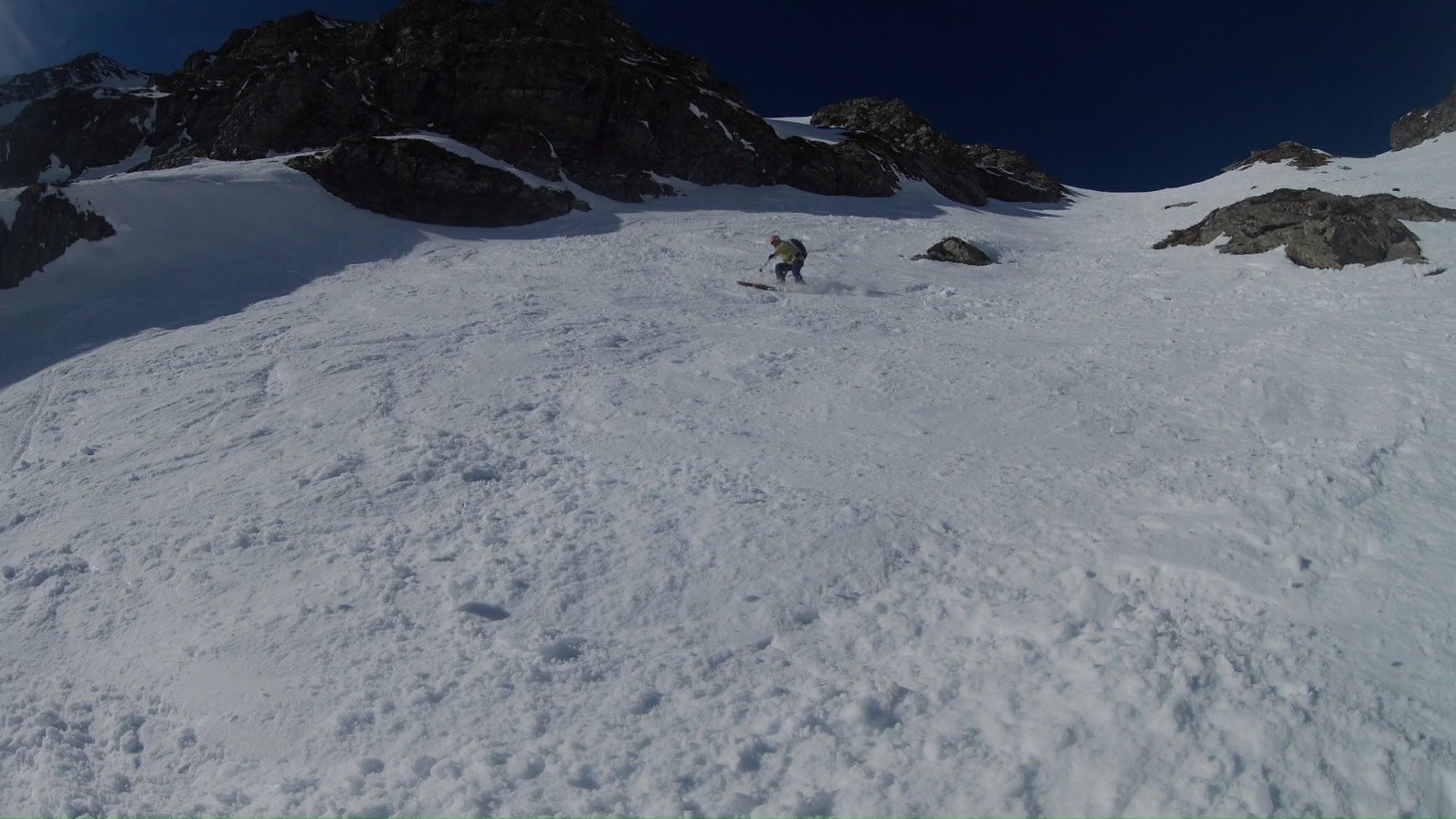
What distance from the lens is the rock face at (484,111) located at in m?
36.2

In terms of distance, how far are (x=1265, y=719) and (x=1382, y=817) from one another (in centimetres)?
68

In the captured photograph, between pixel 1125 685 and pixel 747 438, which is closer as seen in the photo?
pixel 1125 685

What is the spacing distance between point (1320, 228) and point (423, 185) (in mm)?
27219

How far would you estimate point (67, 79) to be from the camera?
75125 millimetres

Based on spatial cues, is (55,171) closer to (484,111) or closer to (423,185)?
(484,111)

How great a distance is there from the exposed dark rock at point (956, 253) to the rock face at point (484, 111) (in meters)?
15.7

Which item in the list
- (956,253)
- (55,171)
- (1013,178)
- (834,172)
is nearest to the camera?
(956,253)

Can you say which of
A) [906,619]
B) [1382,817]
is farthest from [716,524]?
[1382,817]

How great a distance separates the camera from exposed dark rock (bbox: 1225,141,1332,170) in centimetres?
4191

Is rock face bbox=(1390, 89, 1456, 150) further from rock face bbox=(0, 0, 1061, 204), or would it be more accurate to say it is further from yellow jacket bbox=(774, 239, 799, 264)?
yellow jacket bbox=(774, 239, 799, 264)

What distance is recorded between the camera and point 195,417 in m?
10.1

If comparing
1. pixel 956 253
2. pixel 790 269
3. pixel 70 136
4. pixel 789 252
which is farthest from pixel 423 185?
pixel 70 136

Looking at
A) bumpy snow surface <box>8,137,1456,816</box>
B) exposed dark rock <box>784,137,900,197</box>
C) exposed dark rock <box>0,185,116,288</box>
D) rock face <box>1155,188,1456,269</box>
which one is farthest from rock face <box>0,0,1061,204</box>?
bumpy snow surface <box>8,137,1456,816</box>

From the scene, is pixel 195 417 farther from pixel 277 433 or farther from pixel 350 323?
pixel 350 323
